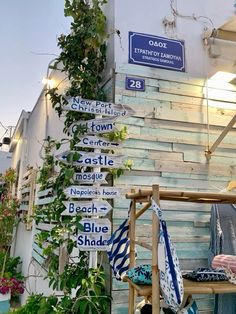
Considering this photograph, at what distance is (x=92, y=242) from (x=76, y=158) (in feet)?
1.88

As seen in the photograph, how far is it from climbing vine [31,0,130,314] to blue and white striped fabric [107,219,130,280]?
28cm

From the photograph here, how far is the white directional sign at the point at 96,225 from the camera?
1935 millimetres

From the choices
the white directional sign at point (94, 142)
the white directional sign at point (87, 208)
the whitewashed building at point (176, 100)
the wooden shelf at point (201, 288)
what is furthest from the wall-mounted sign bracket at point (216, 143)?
the wooden shelf at point (201, 288)

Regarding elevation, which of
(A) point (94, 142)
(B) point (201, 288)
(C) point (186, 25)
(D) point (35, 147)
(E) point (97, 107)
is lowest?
(B) point (201, 288)

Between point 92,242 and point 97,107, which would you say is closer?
point 92,242

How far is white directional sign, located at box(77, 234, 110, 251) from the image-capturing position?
1.92m

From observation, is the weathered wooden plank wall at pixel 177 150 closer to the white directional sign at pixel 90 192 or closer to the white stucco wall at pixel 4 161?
the white directional sign at pixel 90 192

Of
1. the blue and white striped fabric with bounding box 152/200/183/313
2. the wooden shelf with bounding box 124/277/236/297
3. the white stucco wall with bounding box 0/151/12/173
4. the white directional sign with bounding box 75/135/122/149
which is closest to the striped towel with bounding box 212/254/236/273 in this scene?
the wooden shelf with bounding box 124/277/236/297

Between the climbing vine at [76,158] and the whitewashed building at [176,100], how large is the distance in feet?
0.35

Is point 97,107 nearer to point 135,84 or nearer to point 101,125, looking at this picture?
point 101,125

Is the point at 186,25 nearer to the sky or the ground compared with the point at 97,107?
nearer to the sky

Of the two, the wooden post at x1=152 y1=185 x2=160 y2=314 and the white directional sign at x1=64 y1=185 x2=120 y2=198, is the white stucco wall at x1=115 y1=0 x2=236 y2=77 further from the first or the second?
the wooden post at x1=152 y1=185 x2=160 y2=314

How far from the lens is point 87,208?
6.40ft

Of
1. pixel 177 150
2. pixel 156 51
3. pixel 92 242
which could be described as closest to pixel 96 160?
pixel 92 242
